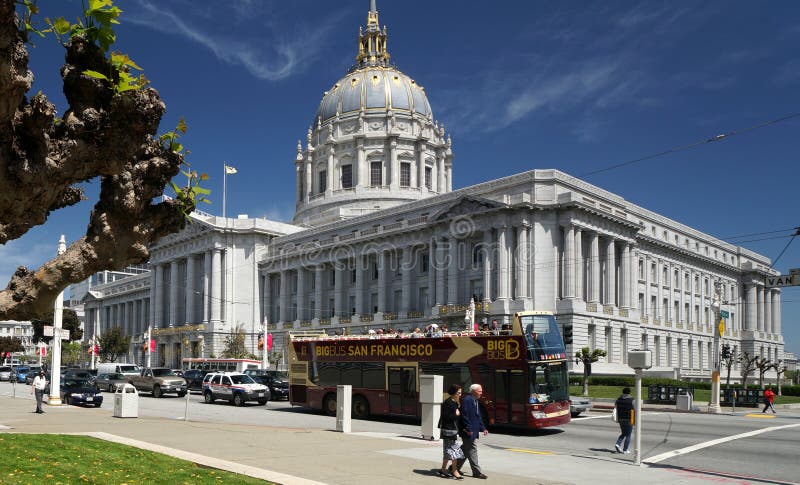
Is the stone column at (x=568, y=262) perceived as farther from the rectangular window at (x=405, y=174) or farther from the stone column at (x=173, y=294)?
the stone column at (x=173, y=294)

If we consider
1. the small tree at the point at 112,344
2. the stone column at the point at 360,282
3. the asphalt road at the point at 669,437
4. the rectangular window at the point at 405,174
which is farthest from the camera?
the rectangular window at the point at 405,174

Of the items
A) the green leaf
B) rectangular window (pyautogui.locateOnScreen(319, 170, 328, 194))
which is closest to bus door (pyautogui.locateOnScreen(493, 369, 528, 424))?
the green leaf

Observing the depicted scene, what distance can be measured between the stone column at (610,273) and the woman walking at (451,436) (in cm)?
5879

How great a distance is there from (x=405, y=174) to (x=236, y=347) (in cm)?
3511

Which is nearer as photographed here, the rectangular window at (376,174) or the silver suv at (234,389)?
the silver suv at (234,389)

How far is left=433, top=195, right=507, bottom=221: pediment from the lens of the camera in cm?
6862

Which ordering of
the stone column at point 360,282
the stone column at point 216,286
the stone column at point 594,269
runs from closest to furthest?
the stone column at point 594,269, the stone column at point 360,282, the stone column at point 216,286

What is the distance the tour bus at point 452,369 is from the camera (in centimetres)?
2516

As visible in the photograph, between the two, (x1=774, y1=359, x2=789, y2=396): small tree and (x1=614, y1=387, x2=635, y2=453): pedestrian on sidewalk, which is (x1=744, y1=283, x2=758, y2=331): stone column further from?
(x1=614, y1=387, x2=635, y2=453): pedestrian on sidewalk

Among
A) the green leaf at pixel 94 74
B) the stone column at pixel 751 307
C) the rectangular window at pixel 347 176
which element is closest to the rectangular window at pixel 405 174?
the rectangular window at pixel 347 176

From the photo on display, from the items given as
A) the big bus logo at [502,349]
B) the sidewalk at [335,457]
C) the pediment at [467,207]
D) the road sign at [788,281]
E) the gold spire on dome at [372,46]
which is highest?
the gold spire on dome at [372,46]

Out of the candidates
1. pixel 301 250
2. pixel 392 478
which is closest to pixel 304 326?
pixel 301 250

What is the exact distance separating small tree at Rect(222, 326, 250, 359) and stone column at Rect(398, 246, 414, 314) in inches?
876

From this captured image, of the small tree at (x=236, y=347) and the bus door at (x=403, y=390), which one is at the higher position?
the bus door at (x=403, y=390)
